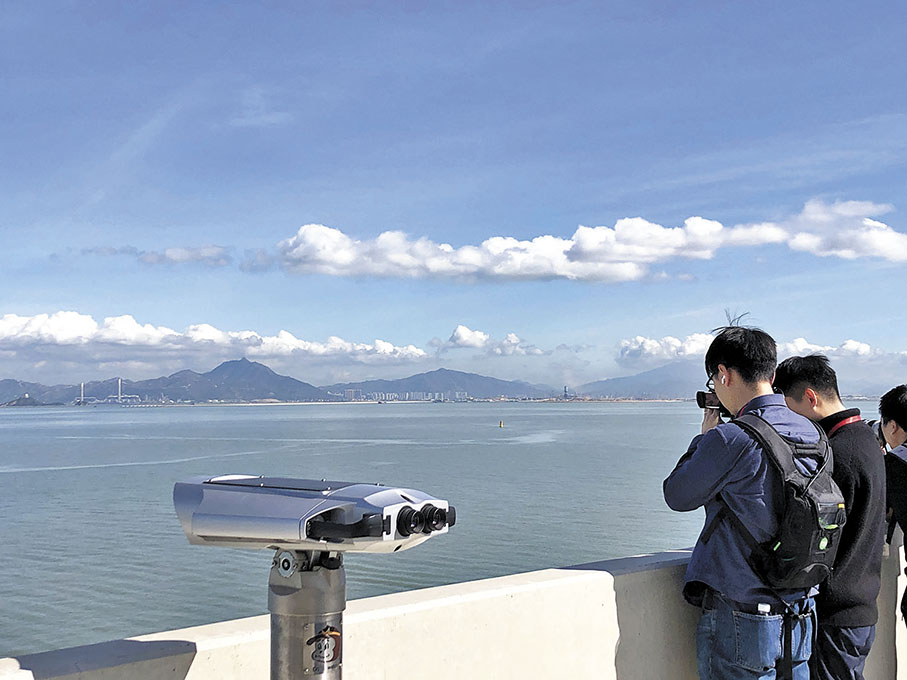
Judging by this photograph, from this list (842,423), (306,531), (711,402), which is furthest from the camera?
(842,423)

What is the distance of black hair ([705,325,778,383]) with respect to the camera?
2871 millimetres

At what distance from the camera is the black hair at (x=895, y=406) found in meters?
3.86

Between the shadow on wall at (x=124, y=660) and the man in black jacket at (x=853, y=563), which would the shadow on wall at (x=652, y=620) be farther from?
the shadow on wall at (x=124, y=660)

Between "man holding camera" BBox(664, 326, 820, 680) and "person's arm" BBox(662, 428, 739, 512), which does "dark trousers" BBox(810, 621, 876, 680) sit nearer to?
"man holding camera" BBox(664, 326, 820, 680)

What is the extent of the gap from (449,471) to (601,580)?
1587 inches

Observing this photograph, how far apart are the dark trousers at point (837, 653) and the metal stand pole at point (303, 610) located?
2101 mm

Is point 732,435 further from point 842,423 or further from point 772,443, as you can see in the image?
point 842,423

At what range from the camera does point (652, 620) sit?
3285mm

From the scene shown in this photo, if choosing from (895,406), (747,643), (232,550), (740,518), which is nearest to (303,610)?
(740,518)

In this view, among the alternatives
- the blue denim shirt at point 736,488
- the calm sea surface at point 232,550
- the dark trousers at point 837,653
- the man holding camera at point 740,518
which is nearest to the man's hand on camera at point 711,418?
the man holding camera at point 740,518

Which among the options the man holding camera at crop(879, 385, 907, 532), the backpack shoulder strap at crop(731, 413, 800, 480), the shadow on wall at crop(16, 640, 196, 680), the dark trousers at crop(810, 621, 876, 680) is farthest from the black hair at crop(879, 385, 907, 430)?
the shadow on wall at crop(16, 640, 196, 680)

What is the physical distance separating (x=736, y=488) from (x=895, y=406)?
1.61 m

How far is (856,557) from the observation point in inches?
125

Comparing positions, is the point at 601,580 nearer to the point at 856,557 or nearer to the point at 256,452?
the point at 856,557
